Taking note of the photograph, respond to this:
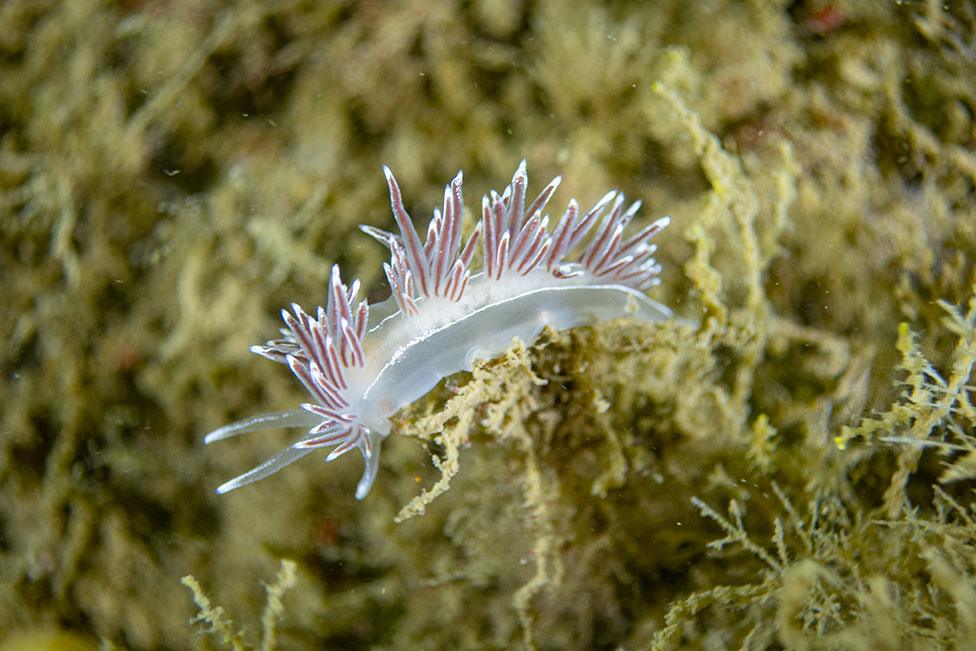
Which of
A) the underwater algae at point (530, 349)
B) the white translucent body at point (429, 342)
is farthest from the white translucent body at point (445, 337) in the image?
the underwater algae at point (530, 349)

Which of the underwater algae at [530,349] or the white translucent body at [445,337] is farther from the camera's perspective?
the underwater algae at [530,349]

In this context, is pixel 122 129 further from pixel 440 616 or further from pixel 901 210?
pixel 901 210

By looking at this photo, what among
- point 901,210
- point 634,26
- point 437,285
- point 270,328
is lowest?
point 901,210

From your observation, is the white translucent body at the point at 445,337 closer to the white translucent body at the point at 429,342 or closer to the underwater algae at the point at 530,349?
the white translucent body at the point at 429,342

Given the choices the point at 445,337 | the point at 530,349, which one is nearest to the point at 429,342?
the point at 445,337

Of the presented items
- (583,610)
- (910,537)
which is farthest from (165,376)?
(910,537)
